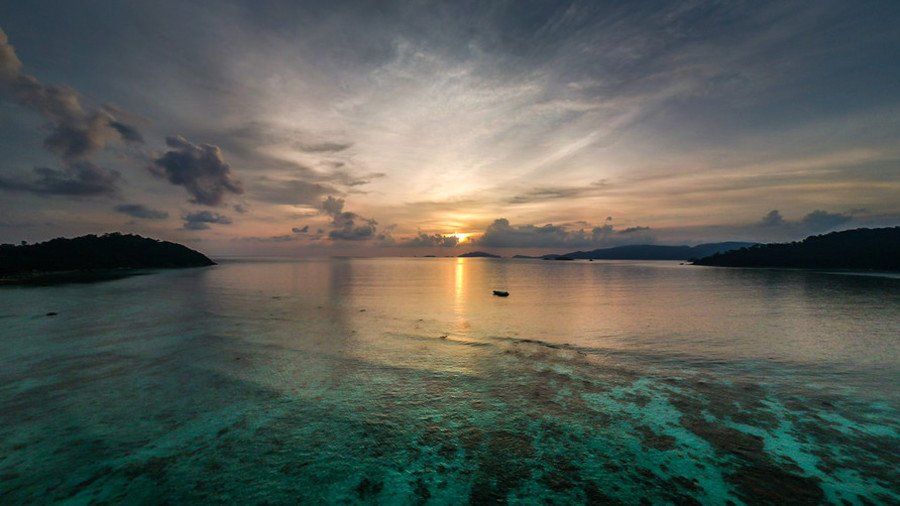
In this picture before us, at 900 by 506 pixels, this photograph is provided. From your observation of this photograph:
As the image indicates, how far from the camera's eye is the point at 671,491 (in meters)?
13.6

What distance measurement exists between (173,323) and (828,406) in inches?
2664

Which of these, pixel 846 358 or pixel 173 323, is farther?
pixel 173 323

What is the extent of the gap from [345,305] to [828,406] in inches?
2512

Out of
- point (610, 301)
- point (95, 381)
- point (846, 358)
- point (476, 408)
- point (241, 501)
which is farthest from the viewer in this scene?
point (610, 301)

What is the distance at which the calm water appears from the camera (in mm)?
14016

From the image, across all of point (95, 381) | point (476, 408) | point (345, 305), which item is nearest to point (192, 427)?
point (95, 381)

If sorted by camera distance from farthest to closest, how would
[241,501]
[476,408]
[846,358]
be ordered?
[846,358] → [476,408] → [241,501]

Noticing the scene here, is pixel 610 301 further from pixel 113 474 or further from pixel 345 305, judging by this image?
pixel 113 474

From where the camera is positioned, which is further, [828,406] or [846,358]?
[846,358]

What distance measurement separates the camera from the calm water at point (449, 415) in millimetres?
14016

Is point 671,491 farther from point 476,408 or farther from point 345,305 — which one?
point 345,305

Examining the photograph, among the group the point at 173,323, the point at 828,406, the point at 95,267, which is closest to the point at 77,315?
the point at 173,323

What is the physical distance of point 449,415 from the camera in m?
20.2

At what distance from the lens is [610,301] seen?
72.7 m
